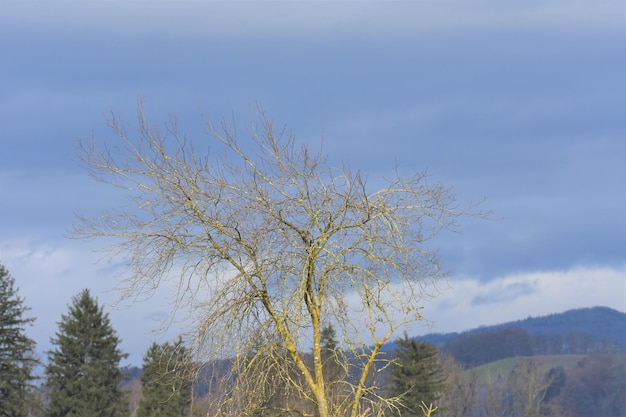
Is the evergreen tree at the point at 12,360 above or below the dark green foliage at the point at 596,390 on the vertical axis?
below

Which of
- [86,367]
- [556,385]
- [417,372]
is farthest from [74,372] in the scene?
[556,385]

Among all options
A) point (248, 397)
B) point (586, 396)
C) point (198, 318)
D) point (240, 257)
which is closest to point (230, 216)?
point (240, 257)

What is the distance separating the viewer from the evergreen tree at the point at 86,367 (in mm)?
45031

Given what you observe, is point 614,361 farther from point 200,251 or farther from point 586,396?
point 200,251

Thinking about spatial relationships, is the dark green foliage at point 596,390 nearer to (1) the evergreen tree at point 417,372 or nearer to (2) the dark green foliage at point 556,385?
(2) the dark green foliage at point 556,385

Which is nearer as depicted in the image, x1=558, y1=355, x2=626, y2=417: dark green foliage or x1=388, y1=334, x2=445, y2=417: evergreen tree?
x1=388, y1=334, x2=445, y2=417: evergreen tree

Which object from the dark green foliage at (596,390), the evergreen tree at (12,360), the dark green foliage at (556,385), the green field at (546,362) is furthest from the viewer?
the green field at (546,362)

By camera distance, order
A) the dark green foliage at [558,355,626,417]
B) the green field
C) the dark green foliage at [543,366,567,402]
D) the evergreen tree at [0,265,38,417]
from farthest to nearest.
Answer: the green field < the dark green foliage at [558,355,626,417] < the dark green foliage at [543,366,567,402] < the evergreen tree at [0,265,38,417]

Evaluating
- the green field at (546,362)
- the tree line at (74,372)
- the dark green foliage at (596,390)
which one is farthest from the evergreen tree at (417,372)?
the green field at (546,362)

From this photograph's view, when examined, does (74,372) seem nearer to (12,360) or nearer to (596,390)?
(12,360)

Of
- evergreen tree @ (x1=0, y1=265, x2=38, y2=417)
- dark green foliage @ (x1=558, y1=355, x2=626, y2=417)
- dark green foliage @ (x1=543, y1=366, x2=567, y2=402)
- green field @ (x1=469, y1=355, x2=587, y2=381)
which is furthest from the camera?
green field @ (x1=469, y1=355, x2=587, y2=381)

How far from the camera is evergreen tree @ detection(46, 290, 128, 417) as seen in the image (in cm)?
4503

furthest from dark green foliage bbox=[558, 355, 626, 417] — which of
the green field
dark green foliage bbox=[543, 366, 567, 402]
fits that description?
the green field

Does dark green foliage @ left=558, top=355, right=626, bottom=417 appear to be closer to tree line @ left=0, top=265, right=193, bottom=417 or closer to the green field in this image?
the green field
